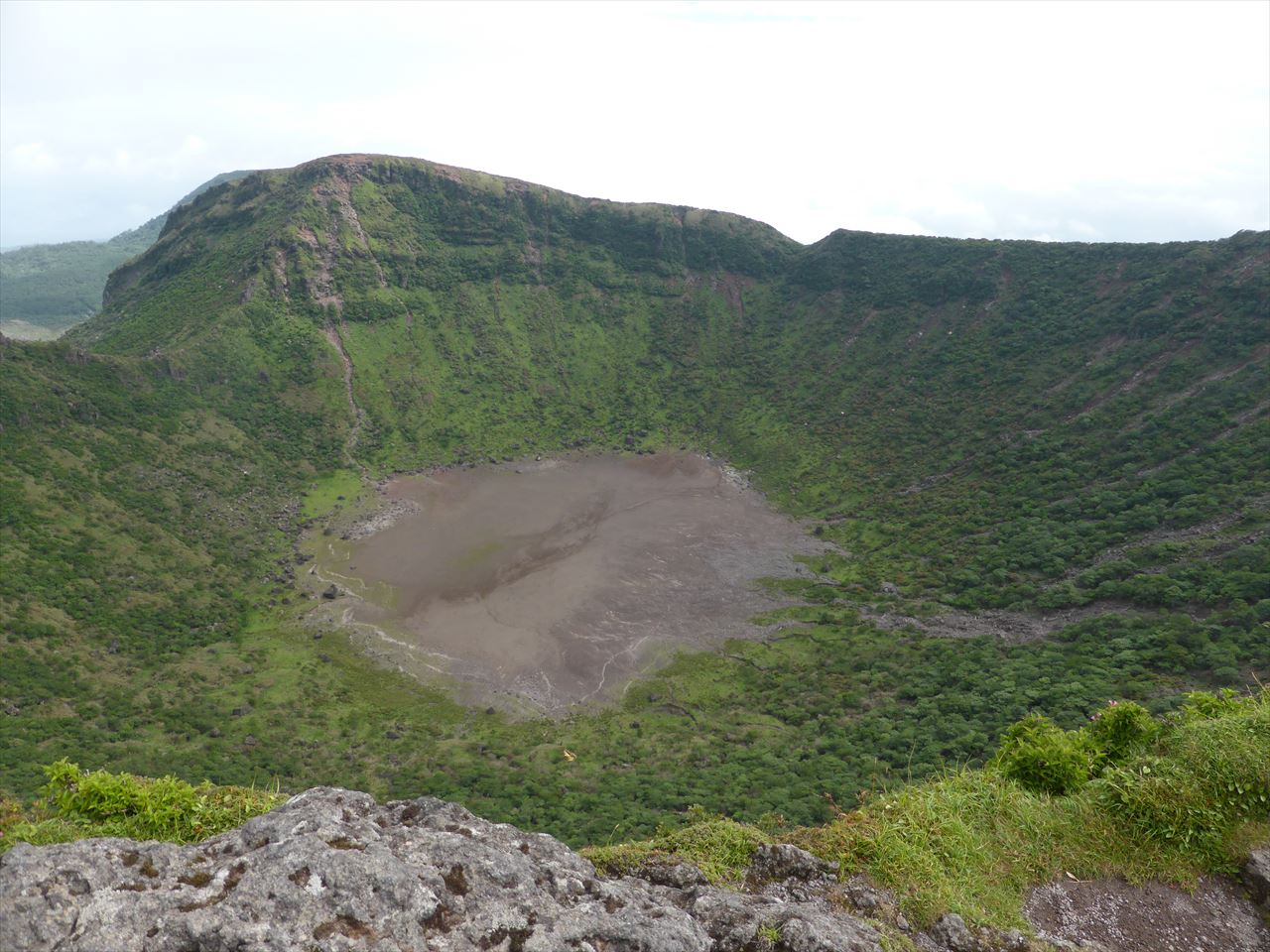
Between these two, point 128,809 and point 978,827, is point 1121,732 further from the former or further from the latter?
point 128,809

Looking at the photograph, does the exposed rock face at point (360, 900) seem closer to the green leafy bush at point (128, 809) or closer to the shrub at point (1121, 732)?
the green leafy bush at point (128, 809)

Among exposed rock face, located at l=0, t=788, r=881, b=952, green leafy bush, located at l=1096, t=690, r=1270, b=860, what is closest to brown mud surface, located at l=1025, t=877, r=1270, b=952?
green leafy bush, located at l=1096, t=690, r=1270, b=860

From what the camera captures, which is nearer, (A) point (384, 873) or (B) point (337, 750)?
(A) point (384, 873)

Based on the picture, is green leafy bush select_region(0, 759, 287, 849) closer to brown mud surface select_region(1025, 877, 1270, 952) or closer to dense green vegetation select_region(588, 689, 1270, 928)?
dense green vegetation select_region(588, 689, 1270, 928)

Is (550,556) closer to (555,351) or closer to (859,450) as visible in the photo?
(859,450)

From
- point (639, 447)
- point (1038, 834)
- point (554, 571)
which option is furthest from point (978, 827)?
point (639, 447)

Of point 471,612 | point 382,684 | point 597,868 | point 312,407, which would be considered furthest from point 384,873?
point 312,407
